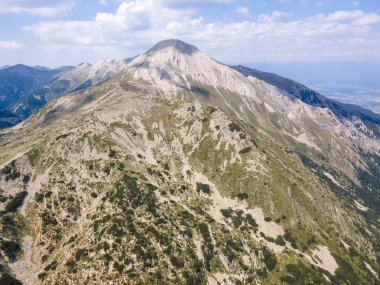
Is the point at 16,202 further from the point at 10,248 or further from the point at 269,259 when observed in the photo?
the point at 269,259

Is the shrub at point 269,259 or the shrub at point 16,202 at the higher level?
the shrub at point 16,202

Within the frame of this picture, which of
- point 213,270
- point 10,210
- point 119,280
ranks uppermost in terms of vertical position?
point 10,210

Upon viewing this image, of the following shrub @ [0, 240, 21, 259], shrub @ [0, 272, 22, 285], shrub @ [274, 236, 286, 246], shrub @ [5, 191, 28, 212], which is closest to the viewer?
shrub @ [0, 272, 22, 285]

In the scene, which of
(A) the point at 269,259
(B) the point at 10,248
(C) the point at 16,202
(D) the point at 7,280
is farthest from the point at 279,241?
(C) the point at 16,202

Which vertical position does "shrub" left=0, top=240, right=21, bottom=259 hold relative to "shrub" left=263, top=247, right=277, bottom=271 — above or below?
above

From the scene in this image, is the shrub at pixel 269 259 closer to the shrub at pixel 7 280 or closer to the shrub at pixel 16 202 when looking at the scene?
the shrub at pixel 7 280

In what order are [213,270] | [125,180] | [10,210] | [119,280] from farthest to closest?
[125,180] → [10,210] → [213,270] → [119,280]

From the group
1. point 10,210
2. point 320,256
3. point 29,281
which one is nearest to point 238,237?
point 320,256

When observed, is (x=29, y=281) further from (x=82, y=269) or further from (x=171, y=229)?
(x=171, y=229)

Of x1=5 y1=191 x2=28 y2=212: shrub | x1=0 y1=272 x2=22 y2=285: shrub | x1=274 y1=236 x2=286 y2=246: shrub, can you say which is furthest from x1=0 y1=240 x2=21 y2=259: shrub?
x1=274 y1=236 x2=286 y2=246: shrub

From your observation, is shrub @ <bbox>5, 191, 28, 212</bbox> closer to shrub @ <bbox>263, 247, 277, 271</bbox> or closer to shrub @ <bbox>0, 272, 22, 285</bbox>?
shrub @ <bbox>0, 272, 22, 285</bbox>

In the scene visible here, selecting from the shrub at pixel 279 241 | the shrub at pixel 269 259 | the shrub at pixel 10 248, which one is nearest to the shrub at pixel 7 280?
the shrub at pixel 10 248
